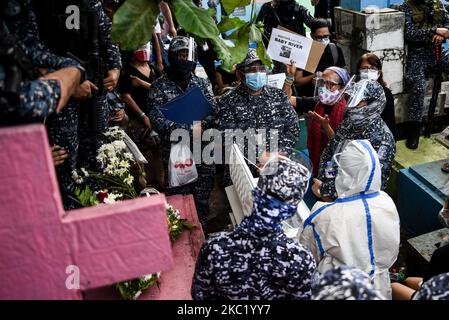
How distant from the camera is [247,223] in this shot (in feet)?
6.40

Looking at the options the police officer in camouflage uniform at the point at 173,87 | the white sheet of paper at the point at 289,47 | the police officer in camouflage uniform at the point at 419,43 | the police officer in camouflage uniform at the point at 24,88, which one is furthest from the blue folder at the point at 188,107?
the police officer in camouflage uniform at the point at 419,43

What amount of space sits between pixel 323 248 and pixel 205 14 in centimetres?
167

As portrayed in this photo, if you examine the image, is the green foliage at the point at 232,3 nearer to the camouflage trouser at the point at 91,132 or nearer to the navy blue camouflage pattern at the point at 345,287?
the camouflage trouser at the point at 91,132

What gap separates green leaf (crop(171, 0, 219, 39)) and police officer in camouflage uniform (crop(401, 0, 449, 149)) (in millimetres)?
4904

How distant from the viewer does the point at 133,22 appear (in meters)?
1.73

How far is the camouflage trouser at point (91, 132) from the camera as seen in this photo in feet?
9.05

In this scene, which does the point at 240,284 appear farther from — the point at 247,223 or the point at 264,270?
the point at 247,223

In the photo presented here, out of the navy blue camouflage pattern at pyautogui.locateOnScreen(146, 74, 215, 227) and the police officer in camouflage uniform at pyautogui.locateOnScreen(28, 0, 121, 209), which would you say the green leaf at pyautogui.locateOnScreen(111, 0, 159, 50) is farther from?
the navy blue camouflage pattern at pyautogui.locateOnScreen(146, 74, 215, 227)

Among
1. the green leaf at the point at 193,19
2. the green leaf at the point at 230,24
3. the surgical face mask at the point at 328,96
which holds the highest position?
the green leaf at the point at 193,19

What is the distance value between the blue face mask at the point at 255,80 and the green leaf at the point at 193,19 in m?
2.00

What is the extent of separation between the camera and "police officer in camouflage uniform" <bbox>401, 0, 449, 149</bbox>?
5957mm

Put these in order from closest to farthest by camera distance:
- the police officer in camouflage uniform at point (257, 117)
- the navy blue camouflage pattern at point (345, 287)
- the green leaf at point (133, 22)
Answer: the navy blue camouflage pattern at point (345, 287), the green leaf at point (133, 22), the police officer in camouflage uniform at point (257, 117)

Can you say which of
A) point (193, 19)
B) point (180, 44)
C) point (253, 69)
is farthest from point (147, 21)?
point (180, 44)

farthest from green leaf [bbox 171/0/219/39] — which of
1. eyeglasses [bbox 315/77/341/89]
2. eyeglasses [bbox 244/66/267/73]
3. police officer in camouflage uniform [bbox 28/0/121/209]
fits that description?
eyeglasses [bbox 315/77/341/89]
